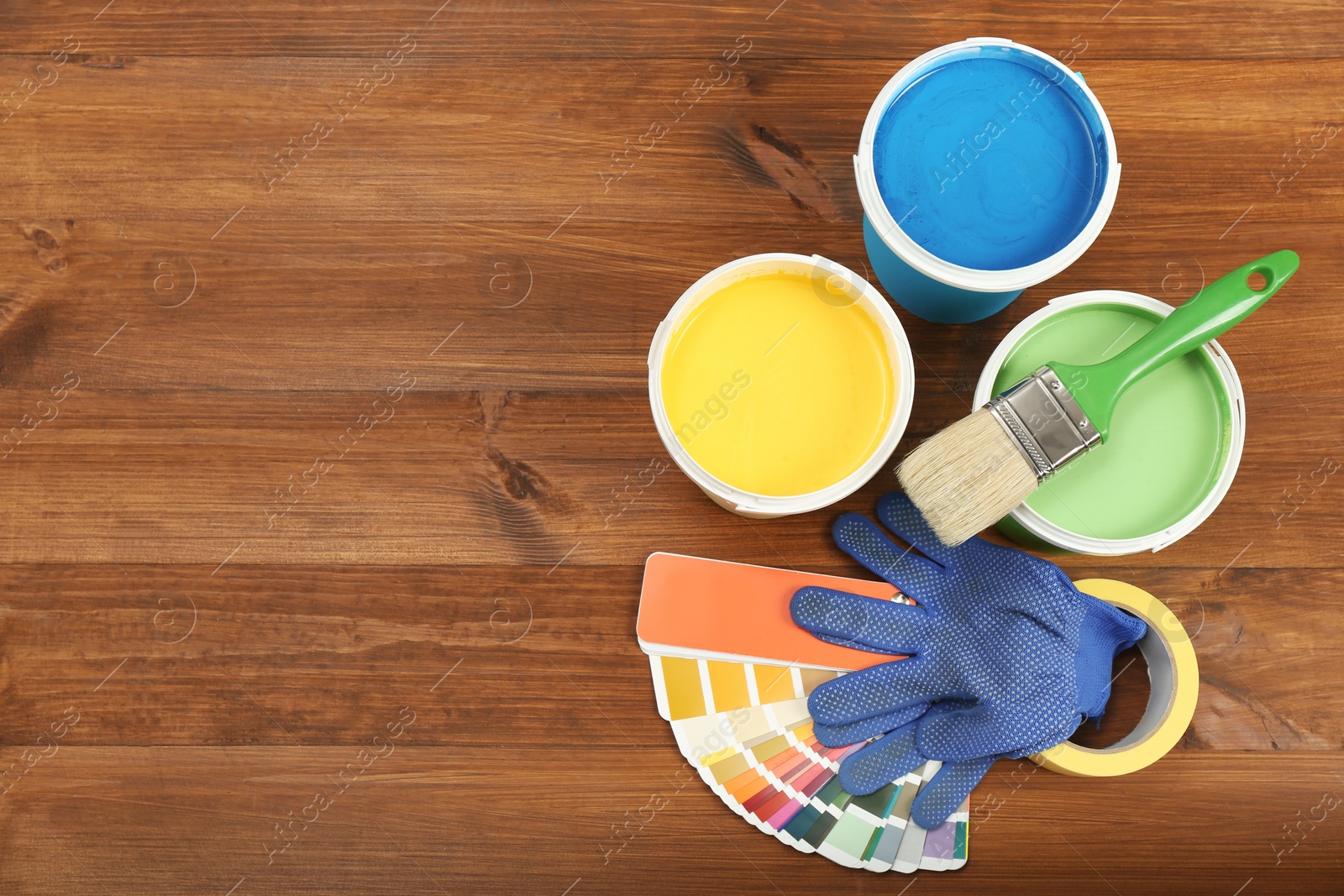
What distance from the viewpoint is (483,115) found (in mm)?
1399

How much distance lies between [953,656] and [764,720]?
307 millimetres

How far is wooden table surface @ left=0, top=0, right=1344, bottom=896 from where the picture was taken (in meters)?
1.31

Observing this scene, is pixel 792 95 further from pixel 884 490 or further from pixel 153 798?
pixel 153 798

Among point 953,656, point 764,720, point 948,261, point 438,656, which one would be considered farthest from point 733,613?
point 948,261

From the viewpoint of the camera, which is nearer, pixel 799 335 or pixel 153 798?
pixel 799 335

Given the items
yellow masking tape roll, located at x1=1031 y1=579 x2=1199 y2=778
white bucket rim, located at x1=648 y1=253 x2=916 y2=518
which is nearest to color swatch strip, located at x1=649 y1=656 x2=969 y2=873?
yellow masking tape roll, located at x1=1031 y1=579 x2=1199 y2=778

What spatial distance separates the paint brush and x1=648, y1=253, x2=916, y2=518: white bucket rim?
0.28ft

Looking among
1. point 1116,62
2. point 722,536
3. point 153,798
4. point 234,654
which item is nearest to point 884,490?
point 722,536

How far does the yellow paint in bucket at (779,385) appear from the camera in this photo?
1158 mm

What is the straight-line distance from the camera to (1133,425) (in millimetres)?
1195

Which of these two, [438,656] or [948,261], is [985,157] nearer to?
[948,261]

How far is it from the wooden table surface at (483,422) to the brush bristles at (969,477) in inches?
8.3

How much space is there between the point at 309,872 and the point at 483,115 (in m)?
1.26

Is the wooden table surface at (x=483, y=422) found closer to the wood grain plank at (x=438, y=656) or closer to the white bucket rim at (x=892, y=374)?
the wood grain plank at (x=438, y=656)
